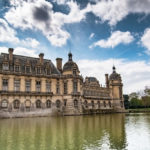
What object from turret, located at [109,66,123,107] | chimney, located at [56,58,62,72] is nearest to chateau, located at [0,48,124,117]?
chimney, located at [56,58,62,72]

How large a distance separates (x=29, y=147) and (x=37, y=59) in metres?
35.0

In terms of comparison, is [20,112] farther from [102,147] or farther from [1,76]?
[102,147]

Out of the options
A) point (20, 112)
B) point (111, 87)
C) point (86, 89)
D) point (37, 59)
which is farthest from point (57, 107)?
point (111, 87)

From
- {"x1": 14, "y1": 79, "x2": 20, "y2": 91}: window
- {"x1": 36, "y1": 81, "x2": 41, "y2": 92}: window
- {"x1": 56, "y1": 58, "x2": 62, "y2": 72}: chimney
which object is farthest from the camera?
{"x1": 56, "y1": 58, "x2": 62, "y2": 72}: chimney

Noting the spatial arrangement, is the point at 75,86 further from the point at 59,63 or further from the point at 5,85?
the point at 5,85

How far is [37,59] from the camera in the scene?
43.2m

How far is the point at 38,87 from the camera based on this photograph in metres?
39.4

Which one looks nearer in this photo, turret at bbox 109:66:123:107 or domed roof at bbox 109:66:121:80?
turret at bbox 109:66:123:107

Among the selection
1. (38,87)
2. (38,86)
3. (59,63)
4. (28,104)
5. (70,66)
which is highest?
(59,63)

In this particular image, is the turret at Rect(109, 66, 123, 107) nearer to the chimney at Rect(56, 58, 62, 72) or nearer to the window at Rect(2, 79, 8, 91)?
the chimney at Rect(56, 58, 62, 72)

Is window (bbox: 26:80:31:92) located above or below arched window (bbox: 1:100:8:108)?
above

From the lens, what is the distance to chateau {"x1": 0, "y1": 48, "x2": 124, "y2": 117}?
117ft

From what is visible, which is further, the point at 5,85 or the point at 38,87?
the point at 38,87

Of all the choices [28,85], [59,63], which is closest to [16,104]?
[28,85]
